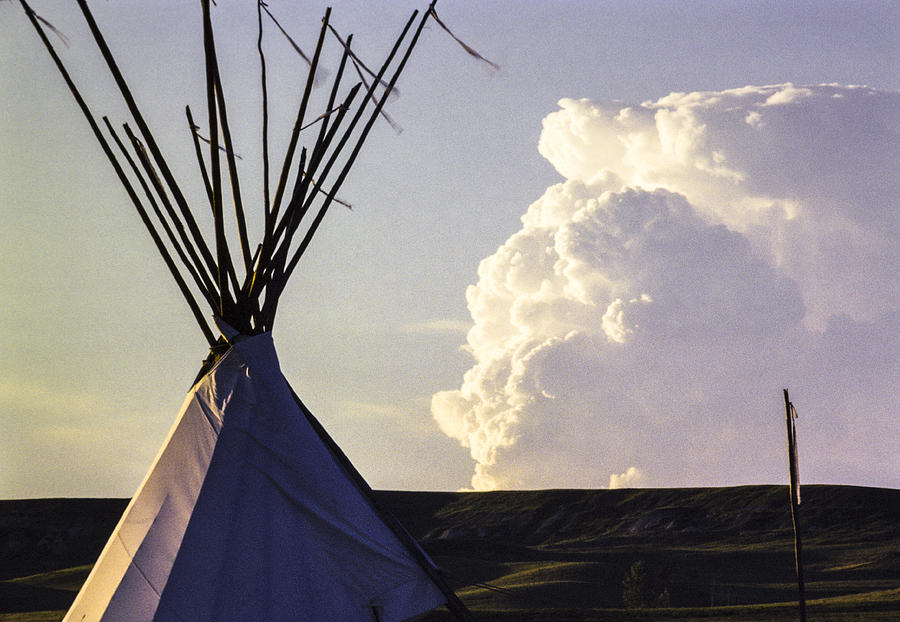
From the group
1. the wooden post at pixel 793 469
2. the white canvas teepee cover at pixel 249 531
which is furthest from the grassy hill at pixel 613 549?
the white canvas teepee cover at pixel 249 531

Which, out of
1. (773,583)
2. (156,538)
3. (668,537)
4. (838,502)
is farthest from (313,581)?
(838,502)

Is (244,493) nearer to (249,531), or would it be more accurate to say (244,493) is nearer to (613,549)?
(249,531)

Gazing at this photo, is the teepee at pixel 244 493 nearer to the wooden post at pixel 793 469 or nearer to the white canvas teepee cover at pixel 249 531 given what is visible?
the white canvas teepee cover at pixel 249 531

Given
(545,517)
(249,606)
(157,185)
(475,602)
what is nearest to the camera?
(249,606)

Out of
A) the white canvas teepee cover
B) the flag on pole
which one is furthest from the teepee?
the flag on pole

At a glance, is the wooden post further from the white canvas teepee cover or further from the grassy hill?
the white canvas teepee cover

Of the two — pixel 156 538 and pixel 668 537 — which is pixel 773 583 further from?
pixel 156 538

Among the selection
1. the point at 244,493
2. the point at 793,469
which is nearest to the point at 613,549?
the point at 793,469

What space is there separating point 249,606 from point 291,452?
1.21 m

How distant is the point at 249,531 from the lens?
7809 millimetres

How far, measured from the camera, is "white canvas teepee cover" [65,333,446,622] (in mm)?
7512

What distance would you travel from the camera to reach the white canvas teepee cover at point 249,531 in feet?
24.6

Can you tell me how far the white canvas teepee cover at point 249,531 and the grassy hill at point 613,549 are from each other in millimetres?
6131

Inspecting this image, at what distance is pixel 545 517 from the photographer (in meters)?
46.8
